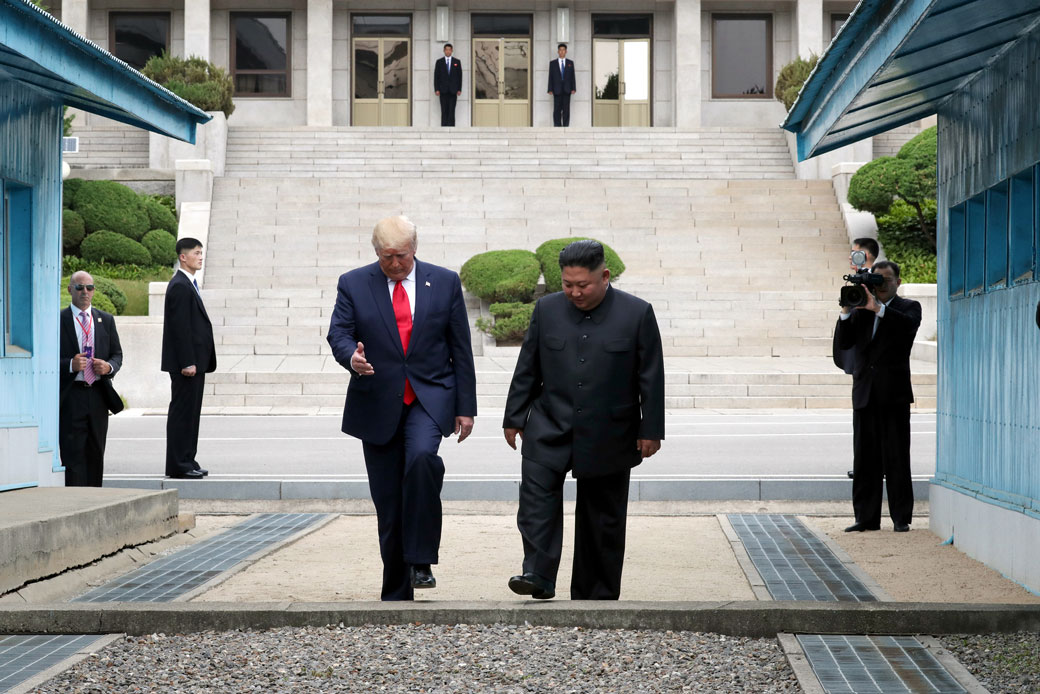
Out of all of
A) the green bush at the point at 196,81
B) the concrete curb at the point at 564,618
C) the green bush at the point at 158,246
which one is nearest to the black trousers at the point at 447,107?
the green bush at the point at 196,81

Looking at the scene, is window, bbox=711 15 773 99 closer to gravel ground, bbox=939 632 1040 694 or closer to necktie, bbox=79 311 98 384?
necktie, bbox=79 311 98 384

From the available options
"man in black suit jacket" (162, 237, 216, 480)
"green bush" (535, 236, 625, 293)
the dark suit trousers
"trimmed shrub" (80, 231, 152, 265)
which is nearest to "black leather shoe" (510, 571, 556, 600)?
the dark suit trousers

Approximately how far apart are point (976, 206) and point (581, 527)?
3.72 metres

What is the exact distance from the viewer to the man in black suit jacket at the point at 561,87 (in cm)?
3644

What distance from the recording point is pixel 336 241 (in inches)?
1066

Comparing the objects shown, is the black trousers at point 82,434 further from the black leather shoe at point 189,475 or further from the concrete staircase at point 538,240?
the concrete staircase at point 538,240

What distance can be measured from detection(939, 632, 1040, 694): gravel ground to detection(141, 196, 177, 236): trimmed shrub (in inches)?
910

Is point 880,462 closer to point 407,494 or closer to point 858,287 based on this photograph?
point 858,287

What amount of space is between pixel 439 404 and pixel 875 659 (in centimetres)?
225

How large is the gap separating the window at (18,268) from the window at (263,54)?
3006 cm

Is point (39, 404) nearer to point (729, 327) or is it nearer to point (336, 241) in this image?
point (729, 327)

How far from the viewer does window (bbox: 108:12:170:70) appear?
3862 cm

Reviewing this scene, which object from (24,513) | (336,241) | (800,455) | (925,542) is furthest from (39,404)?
(336,241)

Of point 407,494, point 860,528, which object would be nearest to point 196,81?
point 860,528
